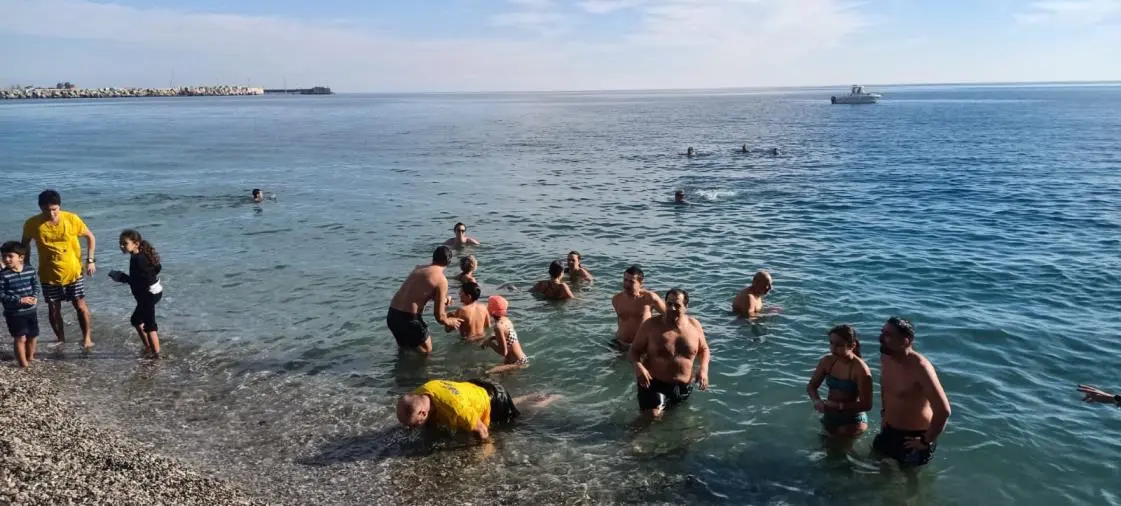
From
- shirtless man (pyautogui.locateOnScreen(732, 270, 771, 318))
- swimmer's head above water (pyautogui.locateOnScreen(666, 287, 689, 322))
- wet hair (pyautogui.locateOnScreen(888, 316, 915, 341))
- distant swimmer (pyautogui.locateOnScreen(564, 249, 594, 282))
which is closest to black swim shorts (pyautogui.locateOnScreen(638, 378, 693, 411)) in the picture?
swimmer's head above water (pyautogui.locateOnScreen(666, 287, 689, 322))

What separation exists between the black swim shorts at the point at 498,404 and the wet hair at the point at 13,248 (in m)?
6.27

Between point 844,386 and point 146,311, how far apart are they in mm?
9349

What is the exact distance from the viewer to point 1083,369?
1020cm

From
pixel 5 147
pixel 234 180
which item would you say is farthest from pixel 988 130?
pixel 5 147

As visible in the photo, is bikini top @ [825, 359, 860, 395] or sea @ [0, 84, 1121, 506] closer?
sea @ [0, 84, 1121, 506]

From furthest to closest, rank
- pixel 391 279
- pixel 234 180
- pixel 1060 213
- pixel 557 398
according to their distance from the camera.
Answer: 1. pixel 234 180
2. pixel 1060 213
3. pixel 391 279
4. pixel 557 398

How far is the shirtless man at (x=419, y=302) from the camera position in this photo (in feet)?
32.9

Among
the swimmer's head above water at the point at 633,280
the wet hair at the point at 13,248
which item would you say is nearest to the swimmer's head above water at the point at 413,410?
the swimmer's head above water at the point at 633,280

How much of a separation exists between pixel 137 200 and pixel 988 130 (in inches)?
2530

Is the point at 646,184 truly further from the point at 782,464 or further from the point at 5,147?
the point at 5,147

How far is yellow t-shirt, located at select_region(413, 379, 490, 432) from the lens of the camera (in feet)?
25.0

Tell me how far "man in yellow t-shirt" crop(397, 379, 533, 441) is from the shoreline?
1.64 metres

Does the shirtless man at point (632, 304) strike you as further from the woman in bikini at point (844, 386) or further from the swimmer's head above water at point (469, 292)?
the woman in bikini at point (844, 386)

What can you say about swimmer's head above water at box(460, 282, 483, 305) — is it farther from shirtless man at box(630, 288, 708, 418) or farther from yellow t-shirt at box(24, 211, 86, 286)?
yellow t-shirt at box(24, 211, 86, 286)
